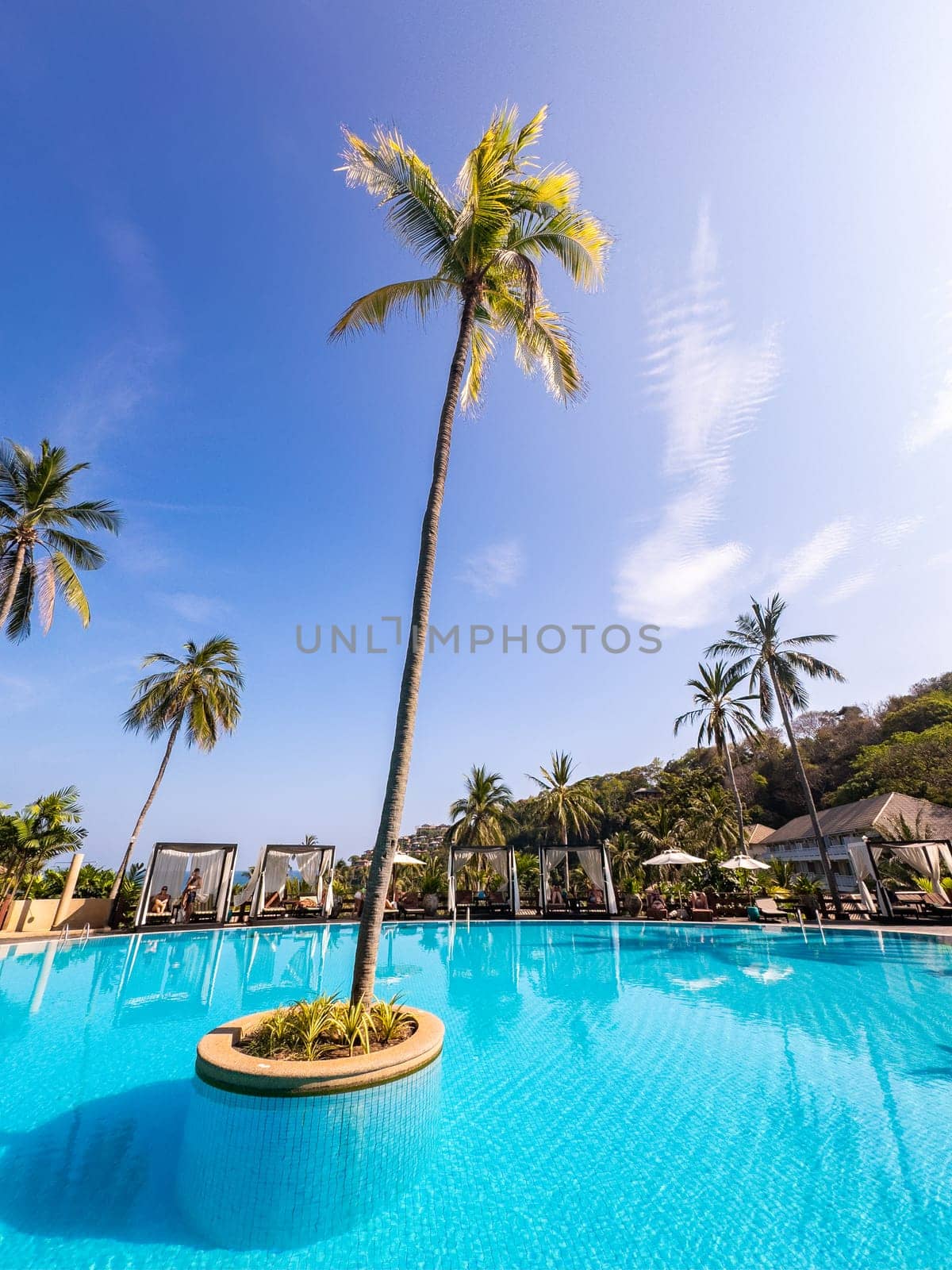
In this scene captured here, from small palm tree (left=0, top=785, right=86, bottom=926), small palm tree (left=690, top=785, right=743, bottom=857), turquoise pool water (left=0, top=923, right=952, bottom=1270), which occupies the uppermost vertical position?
small palm tree (left=690, top=785, right=743, bottom=857)

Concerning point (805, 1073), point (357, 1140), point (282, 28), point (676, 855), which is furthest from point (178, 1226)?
point (676, 855)

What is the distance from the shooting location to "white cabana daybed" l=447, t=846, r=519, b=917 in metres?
21.2

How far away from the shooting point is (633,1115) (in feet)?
17.8

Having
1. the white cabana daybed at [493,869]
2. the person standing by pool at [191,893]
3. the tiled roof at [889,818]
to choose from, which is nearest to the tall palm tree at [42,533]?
the person standing by pool at [191,893]

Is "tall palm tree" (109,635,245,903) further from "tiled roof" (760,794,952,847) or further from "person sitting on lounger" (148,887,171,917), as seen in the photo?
"tiled roof" (760,794,952,847)

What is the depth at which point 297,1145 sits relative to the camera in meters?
3.89

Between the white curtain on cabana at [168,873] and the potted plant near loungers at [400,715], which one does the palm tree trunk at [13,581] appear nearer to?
the white curtain on cabana at [168,873]

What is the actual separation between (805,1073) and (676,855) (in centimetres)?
1574

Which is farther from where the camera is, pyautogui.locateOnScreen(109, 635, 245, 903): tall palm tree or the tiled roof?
the tiled roof

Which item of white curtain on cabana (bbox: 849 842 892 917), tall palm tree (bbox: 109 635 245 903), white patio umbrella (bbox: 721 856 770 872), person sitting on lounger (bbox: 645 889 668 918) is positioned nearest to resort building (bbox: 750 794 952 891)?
white curtain on cabana (bbox: 849 842 892 917)

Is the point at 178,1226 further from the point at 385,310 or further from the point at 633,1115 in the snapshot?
the point at 385,310

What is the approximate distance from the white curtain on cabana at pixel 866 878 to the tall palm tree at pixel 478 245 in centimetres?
2073

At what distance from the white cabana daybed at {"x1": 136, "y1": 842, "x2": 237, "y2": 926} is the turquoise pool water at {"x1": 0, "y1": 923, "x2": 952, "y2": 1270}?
6674mm

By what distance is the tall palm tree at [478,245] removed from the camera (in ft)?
24.7
